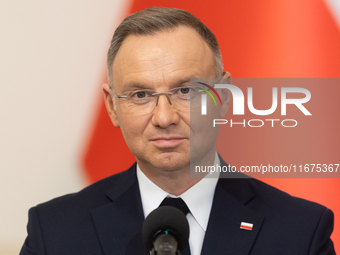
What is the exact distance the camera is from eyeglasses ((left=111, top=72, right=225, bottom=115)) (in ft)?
7.25

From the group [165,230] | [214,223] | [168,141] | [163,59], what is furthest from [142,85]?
[165,230]

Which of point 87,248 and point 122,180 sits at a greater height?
point 122,180

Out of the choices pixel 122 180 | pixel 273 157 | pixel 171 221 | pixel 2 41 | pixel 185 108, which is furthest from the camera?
pixel 2 41

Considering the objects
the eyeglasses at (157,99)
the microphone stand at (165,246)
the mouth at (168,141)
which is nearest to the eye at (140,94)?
the eyeglasses at (157,99)

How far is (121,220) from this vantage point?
91.4 inches

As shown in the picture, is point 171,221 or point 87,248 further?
point 87,248

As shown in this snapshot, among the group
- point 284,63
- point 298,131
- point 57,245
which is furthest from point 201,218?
point 284,63

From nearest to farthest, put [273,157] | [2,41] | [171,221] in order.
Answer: [171,221] < [273,157] < [2,41]

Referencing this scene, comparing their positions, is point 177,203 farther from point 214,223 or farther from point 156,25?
point 156,25

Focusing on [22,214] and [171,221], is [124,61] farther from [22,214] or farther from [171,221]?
[22,214]

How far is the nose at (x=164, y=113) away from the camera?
6.97ft

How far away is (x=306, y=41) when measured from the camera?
310 cm

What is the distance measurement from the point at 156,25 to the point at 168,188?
0.85 meters

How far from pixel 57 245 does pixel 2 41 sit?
1.63 meters
